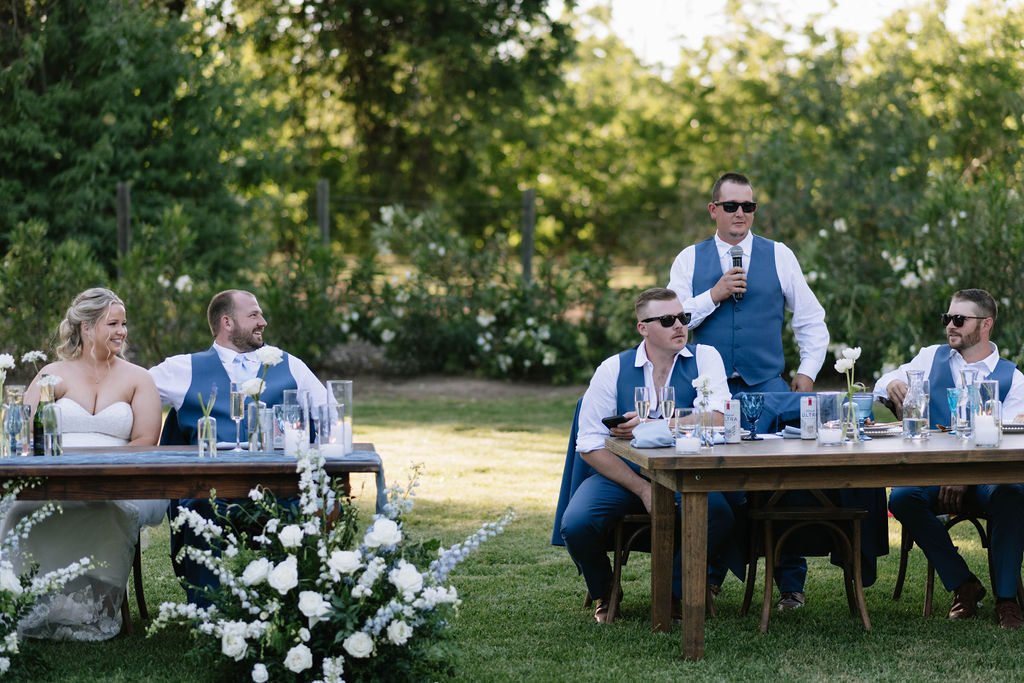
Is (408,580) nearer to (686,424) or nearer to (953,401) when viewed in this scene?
(686,424)

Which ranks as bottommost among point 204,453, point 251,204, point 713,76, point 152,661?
point 152,661

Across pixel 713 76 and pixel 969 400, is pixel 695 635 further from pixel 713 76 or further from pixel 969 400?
pixel 713 76

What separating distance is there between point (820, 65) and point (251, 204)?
780 centimetres

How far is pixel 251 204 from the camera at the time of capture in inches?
630

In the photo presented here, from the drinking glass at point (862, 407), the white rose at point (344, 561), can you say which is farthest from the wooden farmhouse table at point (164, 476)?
the drinking glass at point (862, 407)

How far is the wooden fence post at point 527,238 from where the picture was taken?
1404cm

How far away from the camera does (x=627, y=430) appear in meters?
4.80

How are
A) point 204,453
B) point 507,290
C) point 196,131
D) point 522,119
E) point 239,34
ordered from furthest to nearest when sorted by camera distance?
point 522,119 → point 239,34 → point 196,131 → point 507,290 → point 204,453

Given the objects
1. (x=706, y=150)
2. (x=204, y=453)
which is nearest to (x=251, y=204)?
(x=204, y=453)

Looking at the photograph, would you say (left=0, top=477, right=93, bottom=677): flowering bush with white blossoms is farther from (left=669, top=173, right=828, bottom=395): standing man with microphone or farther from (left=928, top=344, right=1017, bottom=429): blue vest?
(left=928, top=344, right=1017, bottom=429): blue vest

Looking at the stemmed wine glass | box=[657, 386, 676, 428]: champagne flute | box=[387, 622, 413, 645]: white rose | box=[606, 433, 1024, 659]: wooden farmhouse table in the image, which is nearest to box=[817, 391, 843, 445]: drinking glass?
box=[606, 433, 1024, 659]: wooden farmhouse table

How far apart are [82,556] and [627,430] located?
2.12m

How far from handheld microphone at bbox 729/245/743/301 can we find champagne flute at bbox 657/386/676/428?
1.08 m

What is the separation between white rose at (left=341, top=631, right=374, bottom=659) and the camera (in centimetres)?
361
